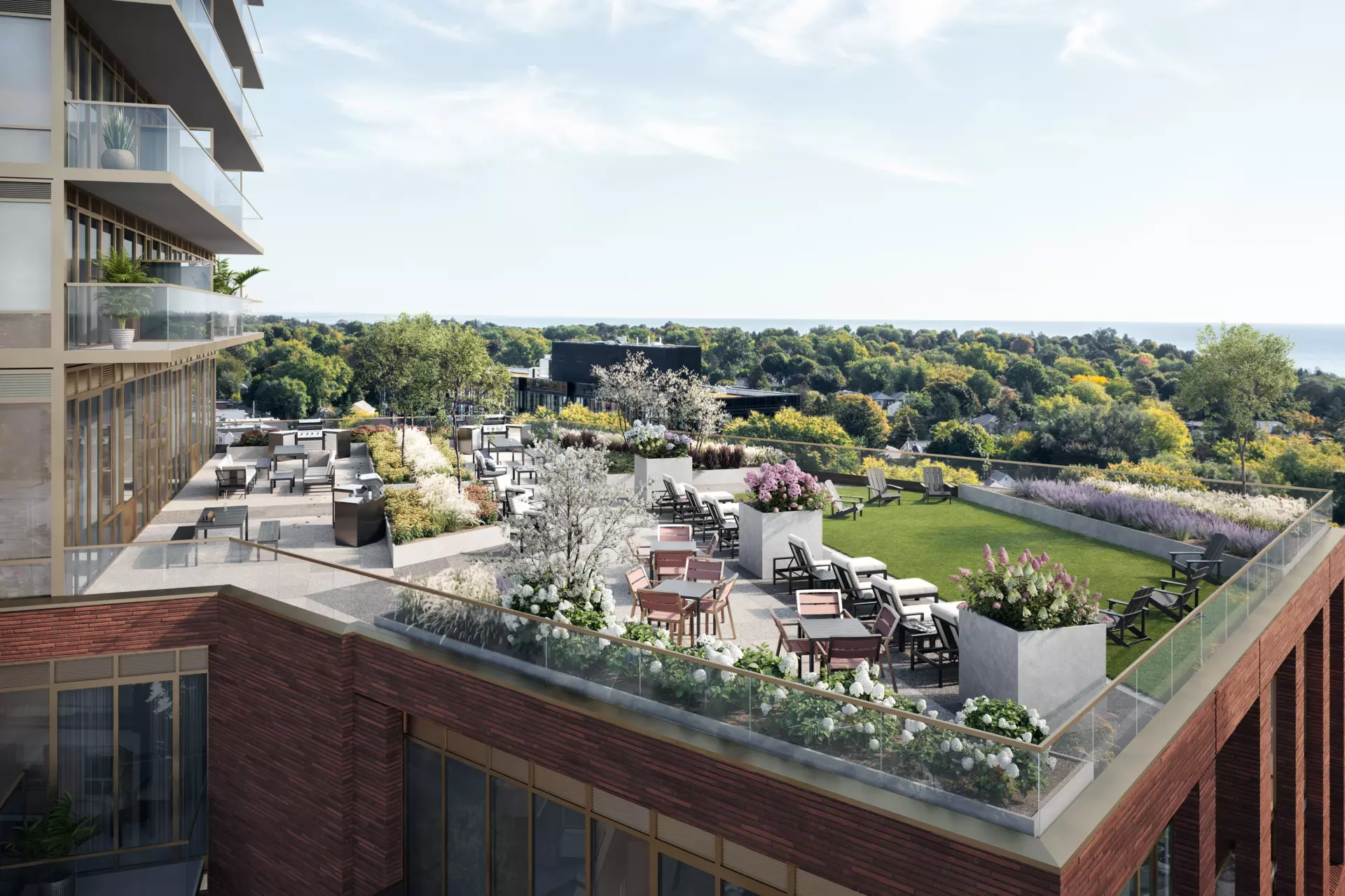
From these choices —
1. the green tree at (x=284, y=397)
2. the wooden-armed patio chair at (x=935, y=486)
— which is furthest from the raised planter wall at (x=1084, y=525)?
the green tree at (x=284, y=397)

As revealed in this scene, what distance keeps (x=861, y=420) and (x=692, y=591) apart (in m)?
95.0

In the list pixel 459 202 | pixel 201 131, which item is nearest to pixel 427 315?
pixel 201 131

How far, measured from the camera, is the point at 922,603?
35.7 feet

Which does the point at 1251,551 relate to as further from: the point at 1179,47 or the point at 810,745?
the point at 1179,47

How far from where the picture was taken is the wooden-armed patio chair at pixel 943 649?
32.2 feet

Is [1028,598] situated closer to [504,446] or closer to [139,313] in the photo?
[139,313]

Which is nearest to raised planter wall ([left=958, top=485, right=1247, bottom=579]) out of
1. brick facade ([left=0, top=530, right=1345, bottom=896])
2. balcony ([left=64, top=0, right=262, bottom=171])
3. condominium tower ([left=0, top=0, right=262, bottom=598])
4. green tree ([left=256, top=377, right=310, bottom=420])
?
brick facade ([left=0, top=530, right=1345, bottom=896])

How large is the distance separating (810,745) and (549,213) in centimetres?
17997

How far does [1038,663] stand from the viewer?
8.74 meters

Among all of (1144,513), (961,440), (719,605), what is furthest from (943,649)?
(961,440)

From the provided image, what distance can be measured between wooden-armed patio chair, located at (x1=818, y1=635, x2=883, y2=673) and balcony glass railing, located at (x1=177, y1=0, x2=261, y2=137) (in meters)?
14.1

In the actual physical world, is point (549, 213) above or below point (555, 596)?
above

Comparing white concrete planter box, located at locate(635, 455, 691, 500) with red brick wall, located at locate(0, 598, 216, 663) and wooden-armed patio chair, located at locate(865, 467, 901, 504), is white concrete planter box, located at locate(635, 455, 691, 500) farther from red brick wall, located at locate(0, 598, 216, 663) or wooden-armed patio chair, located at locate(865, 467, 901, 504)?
red brick wall, located at locate(0, 598, 216, 663)

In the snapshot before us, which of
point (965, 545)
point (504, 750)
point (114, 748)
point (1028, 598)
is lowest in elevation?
point (114, 748)
